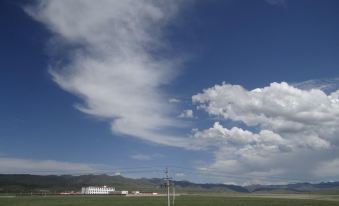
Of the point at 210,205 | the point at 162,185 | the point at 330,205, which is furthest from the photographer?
the point at 210,205

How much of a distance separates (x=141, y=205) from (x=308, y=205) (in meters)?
48.4

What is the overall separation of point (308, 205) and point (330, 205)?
6246 millimetres

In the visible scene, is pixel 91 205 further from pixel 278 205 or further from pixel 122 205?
pixel 278 205

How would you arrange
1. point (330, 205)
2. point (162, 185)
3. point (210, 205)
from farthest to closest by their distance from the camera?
1. point (210, 205)
2. point (330, 205)
3. point (162, 185)

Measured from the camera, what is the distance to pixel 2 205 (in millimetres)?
130000

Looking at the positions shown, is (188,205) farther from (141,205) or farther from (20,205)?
(20,205)

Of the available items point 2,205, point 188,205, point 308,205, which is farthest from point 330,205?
point 2,205

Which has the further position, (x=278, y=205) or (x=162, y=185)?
(x=278, y=205)

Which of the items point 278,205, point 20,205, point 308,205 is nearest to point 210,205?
point 278,205

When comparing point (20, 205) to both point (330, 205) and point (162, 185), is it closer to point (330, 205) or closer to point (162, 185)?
point (162, 185)

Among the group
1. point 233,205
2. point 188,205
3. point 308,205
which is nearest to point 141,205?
point 188,205

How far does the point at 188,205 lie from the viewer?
13125 centimetres

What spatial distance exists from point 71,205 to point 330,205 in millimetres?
74523

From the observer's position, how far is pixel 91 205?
130000 mm
